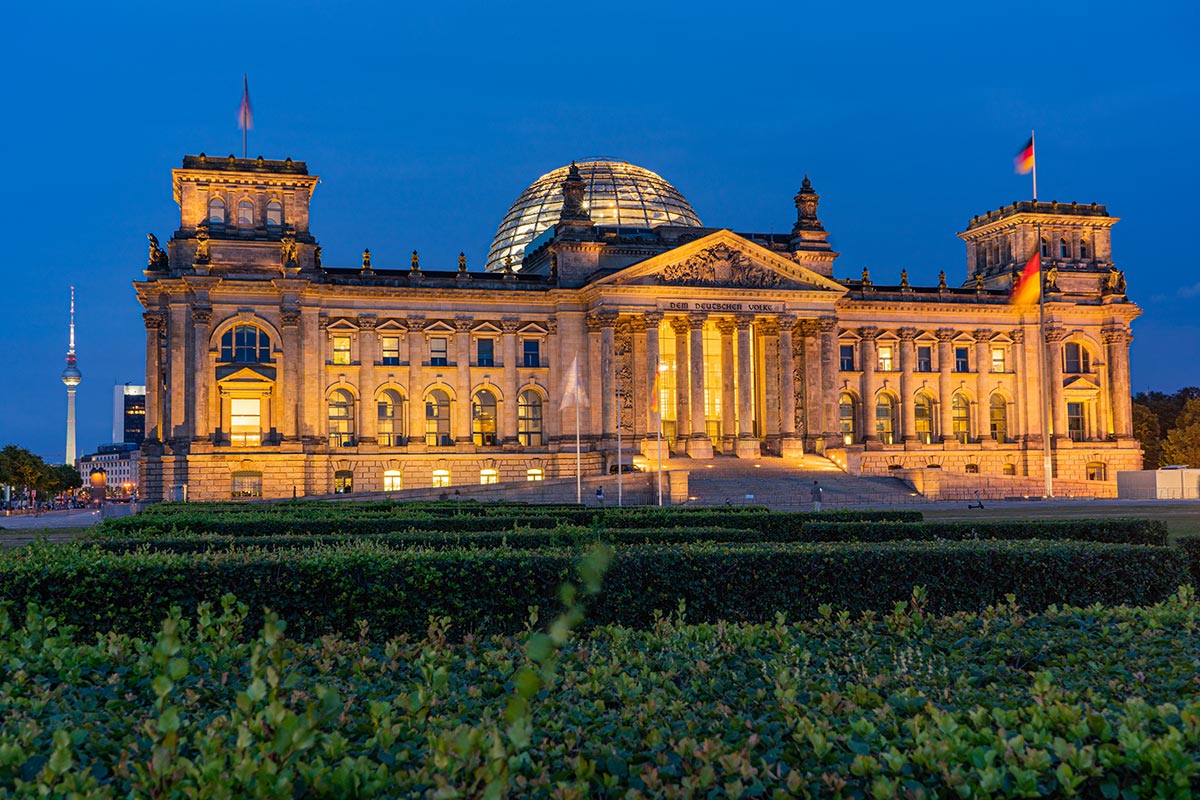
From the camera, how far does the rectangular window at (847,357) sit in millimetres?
87312

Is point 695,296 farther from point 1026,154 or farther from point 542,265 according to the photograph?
point 1026,154

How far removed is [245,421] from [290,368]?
4.91 m

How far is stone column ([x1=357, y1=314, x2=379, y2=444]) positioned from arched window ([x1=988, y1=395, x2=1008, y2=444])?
51578 mm

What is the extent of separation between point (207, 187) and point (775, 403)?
44294mm

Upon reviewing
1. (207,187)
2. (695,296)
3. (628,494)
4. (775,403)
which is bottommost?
(628,494)

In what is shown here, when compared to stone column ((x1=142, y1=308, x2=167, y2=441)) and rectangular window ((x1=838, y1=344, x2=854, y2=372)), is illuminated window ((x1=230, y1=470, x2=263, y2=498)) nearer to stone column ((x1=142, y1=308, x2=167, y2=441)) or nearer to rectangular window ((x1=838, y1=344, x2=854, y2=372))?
stone column ((x1=142, y1=308, x2=167, y2=441))

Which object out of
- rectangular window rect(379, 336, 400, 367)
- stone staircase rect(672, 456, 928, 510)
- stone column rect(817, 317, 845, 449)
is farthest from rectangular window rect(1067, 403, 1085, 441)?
rectangular window rect(379, 336, 400, 367)

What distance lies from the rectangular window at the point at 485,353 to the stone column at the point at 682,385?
544 inches

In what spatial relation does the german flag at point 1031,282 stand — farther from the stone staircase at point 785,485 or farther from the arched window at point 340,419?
the arched window at point 340,419

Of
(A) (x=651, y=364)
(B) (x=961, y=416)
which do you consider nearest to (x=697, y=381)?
(A) (x=651, y=364)

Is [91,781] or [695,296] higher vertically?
[695,296]

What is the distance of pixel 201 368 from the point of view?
7256 centimetres

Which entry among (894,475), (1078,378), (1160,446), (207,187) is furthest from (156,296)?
(1160,446)

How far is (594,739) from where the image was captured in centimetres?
697
